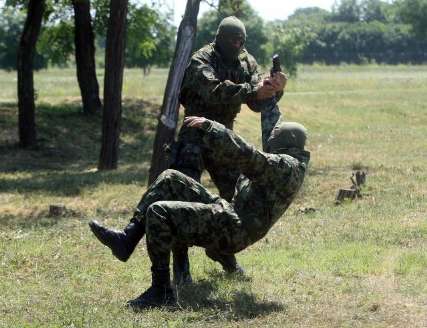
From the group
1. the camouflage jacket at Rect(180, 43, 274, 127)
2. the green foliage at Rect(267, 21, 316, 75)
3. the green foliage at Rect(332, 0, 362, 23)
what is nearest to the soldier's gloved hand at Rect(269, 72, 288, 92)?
the camouflage jacket at Rect(180, 43, 274, 127)

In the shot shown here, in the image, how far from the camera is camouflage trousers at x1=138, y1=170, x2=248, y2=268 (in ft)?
20.7

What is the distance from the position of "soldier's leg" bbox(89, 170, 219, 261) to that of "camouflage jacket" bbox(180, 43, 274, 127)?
135 cm

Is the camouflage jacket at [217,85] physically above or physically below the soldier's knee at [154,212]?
above

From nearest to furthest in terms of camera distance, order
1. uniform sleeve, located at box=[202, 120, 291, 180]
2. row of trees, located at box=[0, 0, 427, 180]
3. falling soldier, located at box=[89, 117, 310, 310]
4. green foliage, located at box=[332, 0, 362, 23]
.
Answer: uniform sleeve, located at box=[202, 120, 291, 180]
falling soldier, located at box=[89, 117, 310, 310]
row of trees, located at box=[0, 0, 427, 180]
green foliage, located at box=[332, 0, 362, 23]

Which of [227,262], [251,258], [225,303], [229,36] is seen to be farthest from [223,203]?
[229,36]

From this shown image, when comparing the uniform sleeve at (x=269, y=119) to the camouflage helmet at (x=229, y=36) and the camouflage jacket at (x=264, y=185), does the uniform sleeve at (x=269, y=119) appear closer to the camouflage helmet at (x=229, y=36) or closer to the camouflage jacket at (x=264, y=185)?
the camouflage jacket at (x=264, y=185)

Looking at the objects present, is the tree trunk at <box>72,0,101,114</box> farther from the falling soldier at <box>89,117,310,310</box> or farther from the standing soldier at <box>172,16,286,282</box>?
the falling soldier at <box>89,117,310,310</box>

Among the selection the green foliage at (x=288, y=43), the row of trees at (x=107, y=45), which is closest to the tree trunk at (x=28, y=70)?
the row of trees at (x=107, y=45)

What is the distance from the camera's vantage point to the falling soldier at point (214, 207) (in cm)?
619

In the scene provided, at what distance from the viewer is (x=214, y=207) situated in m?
6.53

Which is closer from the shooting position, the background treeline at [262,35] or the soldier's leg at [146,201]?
the soldier's leg at [146,201]

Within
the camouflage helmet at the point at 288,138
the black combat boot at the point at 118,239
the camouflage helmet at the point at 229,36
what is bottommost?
the black combat boot at the point at 118,239

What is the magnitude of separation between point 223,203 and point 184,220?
0.42 m

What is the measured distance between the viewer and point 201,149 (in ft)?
24.4
